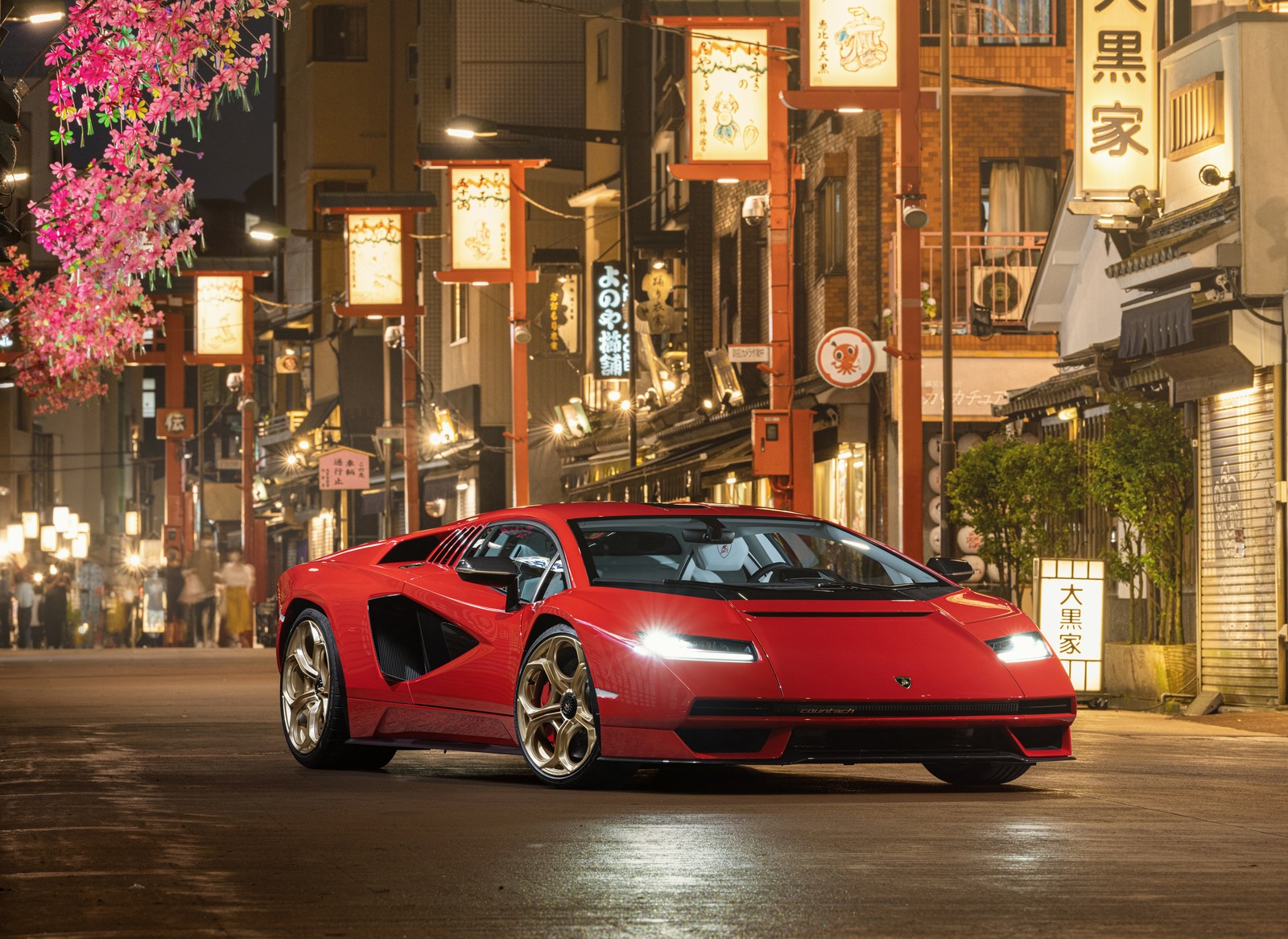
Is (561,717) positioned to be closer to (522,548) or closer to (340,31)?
(522,548)

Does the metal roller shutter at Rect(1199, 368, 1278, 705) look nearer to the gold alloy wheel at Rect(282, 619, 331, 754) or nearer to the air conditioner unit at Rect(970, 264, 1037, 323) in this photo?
the gold alloy wheel at Rect(282, 619, 331, 754)

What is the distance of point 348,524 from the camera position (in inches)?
2643

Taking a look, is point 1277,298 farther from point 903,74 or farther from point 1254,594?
point 903,74

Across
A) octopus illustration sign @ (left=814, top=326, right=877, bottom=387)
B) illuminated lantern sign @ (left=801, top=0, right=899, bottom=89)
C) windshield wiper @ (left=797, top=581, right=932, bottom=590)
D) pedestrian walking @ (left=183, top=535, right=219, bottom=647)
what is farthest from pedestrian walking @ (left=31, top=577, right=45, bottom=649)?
windshield wiper @ (left=797, top=581, right=932, bottom=590)

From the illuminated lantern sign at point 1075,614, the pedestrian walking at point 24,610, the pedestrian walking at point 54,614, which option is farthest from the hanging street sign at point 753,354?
the pedestrian walking at point 24,610

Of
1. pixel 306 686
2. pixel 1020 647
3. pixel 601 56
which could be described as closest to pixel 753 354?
pixel 306 686

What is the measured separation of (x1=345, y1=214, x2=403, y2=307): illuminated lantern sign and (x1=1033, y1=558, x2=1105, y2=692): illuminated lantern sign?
29.1 metres

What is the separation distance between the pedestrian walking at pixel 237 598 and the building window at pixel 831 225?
41.8 ft

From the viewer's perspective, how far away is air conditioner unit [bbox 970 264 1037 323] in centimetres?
3177

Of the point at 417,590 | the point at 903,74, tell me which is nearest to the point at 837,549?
the point at 417,590

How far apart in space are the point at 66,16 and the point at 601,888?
42.5 ft

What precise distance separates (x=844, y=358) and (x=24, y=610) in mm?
26948

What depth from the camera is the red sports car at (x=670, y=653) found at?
9891 mm

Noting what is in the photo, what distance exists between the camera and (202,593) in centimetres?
4400
